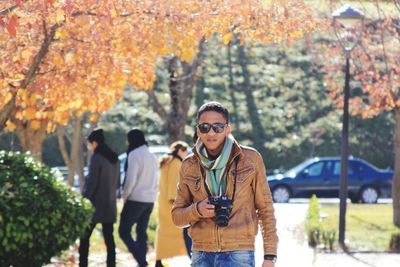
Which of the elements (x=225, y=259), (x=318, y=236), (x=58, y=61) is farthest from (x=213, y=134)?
(x=318, y=236)

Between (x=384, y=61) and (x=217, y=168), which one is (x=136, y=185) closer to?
(x=217, y=168)

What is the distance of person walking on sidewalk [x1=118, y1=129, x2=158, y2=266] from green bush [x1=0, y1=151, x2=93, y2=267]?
1.51 metres

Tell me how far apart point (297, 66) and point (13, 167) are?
36.9 meters

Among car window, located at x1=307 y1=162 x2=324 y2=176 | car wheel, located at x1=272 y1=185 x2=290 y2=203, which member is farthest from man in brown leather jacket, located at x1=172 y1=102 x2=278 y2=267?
car window, located at x1=307 y1=162 x2=324 y2=176

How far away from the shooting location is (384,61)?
790 inches

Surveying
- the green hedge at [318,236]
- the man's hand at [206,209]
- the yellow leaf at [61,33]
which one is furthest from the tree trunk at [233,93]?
the man's hand at [206,209]

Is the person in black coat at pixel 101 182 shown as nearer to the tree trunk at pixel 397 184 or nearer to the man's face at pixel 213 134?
the man's face at pixel 213 134

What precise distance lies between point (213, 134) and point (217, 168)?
20cm

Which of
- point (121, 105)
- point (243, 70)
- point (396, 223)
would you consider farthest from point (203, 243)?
point (243, 70)

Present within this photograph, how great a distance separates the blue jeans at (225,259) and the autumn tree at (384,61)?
11.6m

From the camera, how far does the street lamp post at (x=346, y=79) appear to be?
645 inches

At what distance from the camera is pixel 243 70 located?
155 ft

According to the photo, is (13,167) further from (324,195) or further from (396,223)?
(324,195)

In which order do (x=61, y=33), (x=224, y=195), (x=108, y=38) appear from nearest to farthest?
(x=224, y=195), (x=61, y=33), (x=108, y=38)
